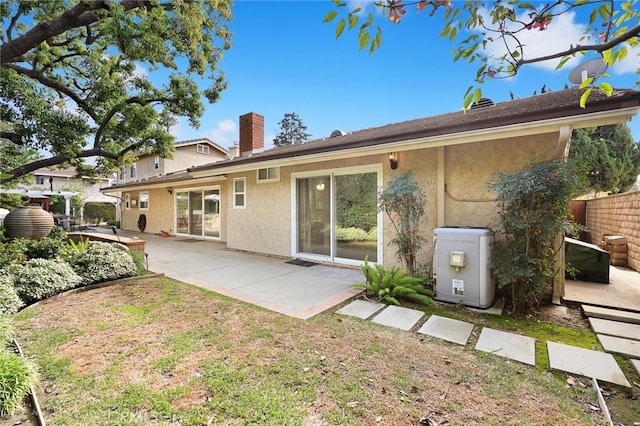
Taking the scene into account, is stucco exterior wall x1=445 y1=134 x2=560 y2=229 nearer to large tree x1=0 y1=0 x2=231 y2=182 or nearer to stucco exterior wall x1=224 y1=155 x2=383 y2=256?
stucco exterior wall x1=224 y1=155 x2=383 y2=256

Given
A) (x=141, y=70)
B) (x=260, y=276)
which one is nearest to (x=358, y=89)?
(x=141, y=70)

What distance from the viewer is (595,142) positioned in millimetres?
14164

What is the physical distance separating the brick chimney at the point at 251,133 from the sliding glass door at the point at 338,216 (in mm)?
4998

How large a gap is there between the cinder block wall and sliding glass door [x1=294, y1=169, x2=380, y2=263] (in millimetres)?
6016

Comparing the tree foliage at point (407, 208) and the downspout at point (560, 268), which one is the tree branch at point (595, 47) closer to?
the downspout at point (560, 268)

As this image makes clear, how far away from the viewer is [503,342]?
11.7 ft

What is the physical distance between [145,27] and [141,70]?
4.16 metres

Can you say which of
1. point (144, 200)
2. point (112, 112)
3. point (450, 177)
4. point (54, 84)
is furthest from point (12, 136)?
point (450, 177)

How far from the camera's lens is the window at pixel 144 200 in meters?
18.1

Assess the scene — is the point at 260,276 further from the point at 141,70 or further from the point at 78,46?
the point at 78,46

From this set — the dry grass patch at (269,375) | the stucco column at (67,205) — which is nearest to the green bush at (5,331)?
the dry grass patch at (269,375)

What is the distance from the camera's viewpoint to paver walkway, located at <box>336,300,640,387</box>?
2.99 metres

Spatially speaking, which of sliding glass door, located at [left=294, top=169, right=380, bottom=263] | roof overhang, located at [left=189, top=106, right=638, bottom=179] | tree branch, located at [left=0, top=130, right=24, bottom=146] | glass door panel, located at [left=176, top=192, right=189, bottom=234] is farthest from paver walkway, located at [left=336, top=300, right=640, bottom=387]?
glass door panel, located at [left=176, top=192, right=189, bottom=234]

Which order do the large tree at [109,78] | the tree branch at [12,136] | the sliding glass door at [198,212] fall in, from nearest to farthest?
the large tree at [109,78]
the tree branch at [12,136]
the sliding glass door at [198,212]
